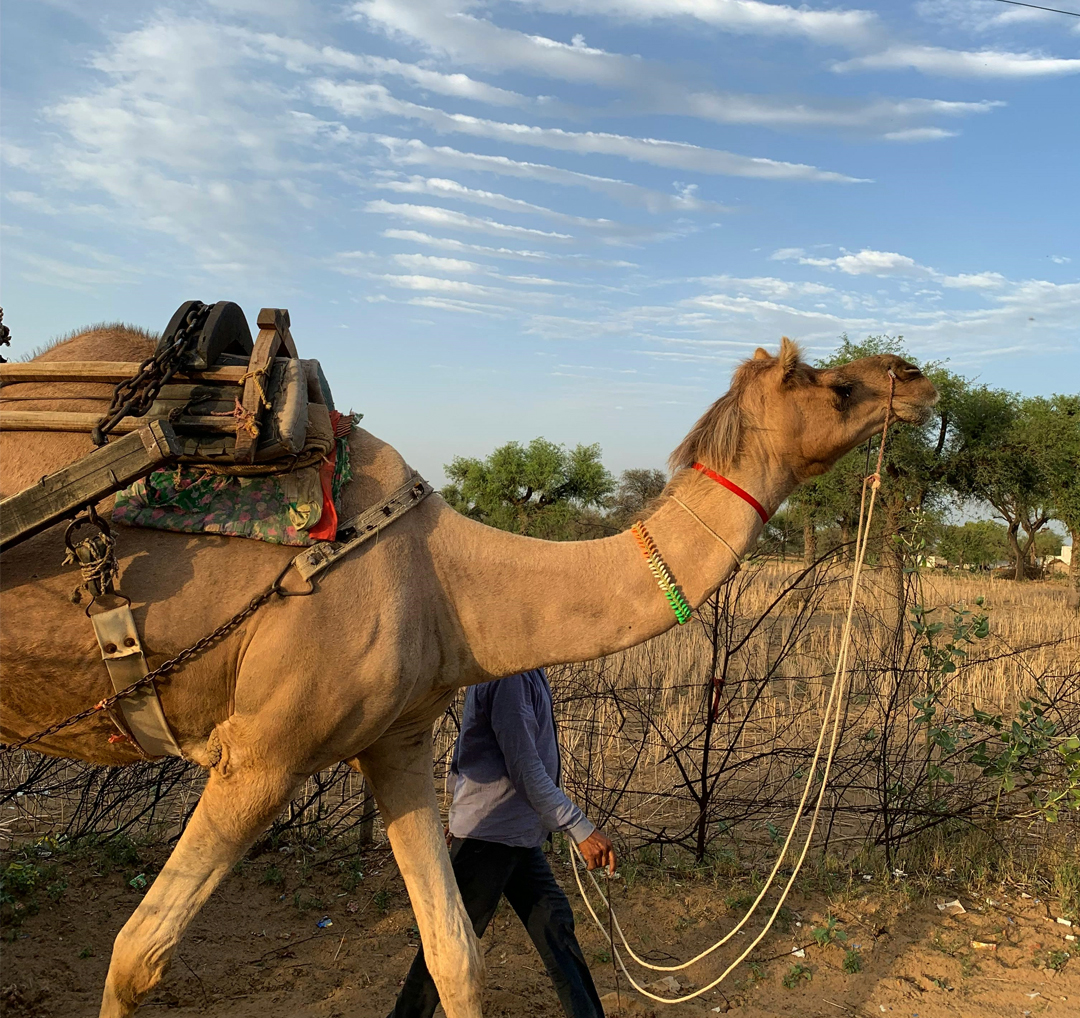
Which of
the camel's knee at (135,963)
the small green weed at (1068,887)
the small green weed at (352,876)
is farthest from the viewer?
the small green weed at (352,876)

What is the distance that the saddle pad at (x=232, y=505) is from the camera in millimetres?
2826

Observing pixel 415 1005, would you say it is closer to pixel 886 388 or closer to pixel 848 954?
pixel 848 954

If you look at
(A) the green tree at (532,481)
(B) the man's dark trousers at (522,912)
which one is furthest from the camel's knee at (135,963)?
(A) the green tree at (532,481)

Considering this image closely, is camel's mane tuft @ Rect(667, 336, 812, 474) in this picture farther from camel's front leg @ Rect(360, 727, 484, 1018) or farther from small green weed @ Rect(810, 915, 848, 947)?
small green weed @ Rect(810, 915, 848, 947)

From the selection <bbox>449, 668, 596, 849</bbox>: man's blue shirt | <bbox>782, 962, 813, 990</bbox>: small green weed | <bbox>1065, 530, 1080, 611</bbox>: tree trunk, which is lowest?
<bbox>1065, 530, 1080, 611</bbox>: tree trunk

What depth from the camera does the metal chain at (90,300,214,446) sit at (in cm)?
273

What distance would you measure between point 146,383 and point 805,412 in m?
2.19

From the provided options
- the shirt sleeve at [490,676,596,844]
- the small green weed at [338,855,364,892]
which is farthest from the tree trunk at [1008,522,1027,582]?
the shirt sleeve at [490,676,596,844]

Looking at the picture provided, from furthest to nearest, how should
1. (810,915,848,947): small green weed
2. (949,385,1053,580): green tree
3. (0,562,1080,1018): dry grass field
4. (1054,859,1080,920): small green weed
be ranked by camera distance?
(949,385,1053,580): green tree → (1054,859,1080,920): small green weed → (810,915,848,947): small green weed → (0,562,1080,1018): dry grass field

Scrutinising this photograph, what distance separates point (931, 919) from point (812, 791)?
4.89ft

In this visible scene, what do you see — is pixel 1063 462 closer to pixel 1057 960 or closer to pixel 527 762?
pixel 1057 960

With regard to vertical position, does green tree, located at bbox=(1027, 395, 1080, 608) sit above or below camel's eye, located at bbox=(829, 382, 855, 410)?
below

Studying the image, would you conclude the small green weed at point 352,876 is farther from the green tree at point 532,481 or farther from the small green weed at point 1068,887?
the green tree at point 532,481

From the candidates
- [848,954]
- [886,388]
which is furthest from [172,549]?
[848,954]
